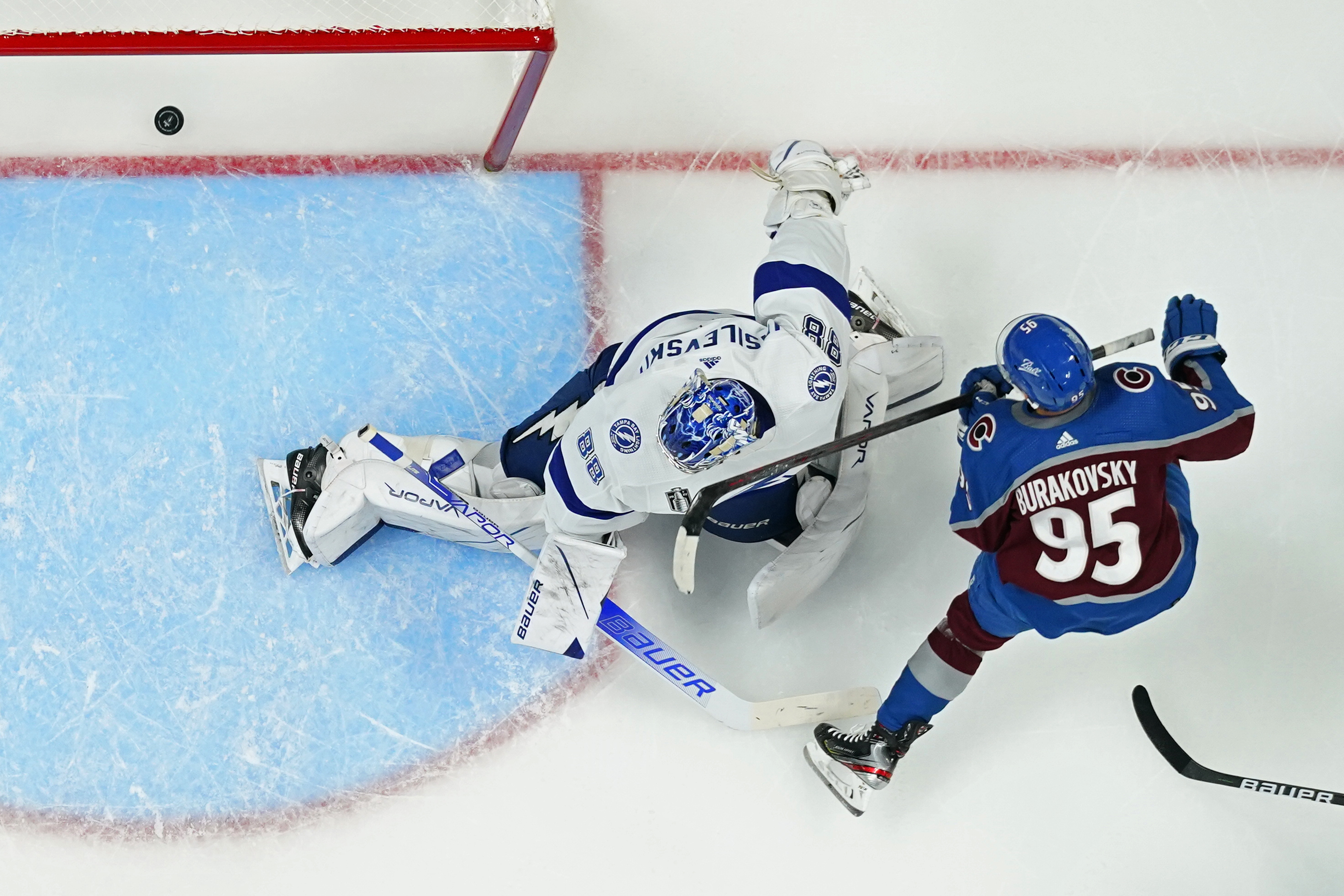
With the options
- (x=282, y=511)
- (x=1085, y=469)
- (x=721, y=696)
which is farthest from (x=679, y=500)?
(x=282, y=511)

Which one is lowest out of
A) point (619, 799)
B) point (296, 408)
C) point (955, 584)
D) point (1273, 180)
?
point (619, 799)

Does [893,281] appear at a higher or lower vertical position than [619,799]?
higher

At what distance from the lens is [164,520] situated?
2.98m

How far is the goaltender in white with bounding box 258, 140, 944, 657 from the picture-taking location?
2209 millimetres

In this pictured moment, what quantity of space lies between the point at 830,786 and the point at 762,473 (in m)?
0.95

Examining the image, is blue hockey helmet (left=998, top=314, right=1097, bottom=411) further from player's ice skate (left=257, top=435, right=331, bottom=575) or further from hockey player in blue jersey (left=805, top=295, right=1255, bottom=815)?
player's ice skate (left=257, top=435, right=331, bottom=575)

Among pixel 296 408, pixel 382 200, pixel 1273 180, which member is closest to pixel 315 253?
pixel 382 200

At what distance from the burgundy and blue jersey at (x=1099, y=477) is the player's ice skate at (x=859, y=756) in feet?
1.82

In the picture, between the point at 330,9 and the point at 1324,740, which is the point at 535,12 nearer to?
the point at 330,9

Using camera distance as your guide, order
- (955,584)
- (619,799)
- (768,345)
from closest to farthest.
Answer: (768,345)
(619,799)
(955,584)

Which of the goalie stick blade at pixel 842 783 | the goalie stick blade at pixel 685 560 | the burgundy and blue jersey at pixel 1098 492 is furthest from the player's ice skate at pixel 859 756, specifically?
the goalie stick blade at pixel 685 560

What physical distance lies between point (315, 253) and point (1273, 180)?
2817 millimetres

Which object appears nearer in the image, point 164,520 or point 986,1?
point 164,520

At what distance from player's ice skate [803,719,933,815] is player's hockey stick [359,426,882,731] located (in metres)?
0.07
